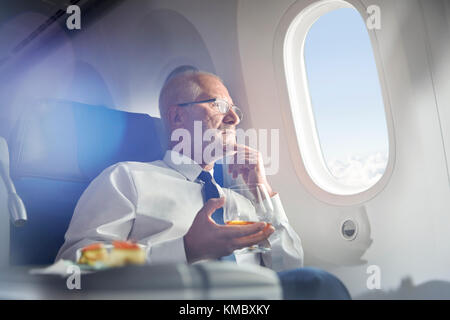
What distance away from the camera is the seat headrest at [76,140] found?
147cm

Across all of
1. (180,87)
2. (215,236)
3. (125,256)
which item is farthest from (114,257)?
(180,87)

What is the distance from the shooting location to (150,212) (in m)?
1.38

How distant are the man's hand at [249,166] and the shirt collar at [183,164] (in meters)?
0.10

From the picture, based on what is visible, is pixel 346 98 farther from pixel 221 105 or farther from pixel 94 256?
pixel 94 256

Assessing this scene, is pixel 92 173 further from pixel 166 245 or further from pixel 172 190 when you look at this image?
pixel 166 245

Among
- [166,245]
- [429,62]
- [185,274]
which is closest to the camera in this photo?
[185,274]

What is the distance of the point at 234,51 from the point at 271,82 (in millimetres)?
193

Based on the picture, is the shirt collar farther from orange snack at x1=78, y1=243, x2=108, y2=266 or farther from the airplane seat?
orange snack at x1=78, y1=243, x2=108, y2=266

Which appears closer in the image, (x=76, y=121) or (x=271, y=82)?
(x=76, y=121)

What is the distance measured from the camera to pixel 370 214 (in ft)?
5.20

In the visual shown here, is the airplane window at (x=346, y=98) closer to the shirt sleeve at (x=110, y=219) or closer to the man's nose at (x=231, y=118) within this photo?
the man's nose at (x=231, y=118)

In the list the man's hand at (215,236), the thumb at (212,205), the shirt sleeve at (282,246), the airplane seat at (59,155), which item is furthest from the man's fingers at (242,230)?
the airplane seat at (59,155)
